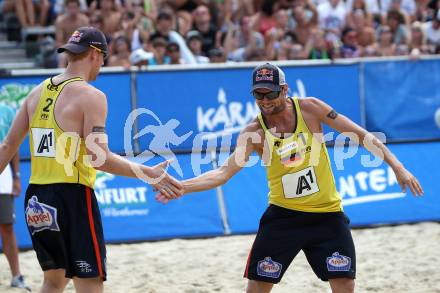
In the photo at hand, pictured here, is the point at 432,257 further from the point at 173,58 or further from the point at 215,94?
the point at 173,58

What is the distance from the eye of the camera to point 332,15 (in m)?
13.1

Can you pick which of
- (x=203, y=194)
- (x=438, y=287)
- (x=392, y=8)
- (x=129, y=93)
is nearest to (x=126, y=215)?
(x=203, y=194)

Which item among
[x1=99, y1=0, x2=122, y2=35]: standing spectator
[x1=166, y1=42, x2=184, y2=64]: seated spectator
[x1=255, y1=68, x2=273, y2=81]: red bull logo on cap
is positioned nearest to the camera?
[x1=255, y1=68, x2=273, y2=81]: red bull logo on cap

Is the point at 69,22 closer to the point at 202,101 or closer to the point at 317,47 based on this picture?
the point at 202,101

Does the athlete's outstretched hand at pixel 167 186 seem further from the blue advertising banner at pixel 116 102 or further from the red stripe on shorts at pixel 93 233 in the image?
the blue advertising banner at pixel 116 102

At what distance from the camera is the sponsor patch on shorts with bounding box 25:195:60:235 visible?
489cm

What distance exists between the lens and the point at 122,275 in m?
7.39

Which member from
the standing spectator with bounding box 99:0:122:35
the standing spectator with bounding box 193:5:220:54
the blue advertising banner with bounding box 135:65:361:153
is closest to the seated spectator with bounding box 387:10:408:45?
the standing spectator with bounding box 193:5:220:54

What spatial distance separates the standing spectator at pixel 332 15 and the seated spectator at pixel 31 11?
4.20 metres

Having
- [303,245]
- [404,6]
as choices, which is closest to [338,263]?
[303,245]

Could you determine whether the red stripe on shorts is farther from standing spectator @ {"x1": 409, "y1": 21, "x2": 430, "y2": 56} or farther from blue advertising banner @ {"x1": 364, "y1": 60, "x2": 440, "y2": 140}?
standing spectator @ {"x1": 409, "y1": 21, "x2": 430, "y2": 56}

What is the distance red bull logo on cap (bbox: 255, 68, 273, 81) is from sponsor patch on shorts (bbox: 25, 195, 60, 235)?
4.90 ft

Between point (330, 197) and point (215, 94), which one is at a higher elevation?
point (215, 94)

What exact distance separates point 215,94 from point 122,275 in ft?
10.7
